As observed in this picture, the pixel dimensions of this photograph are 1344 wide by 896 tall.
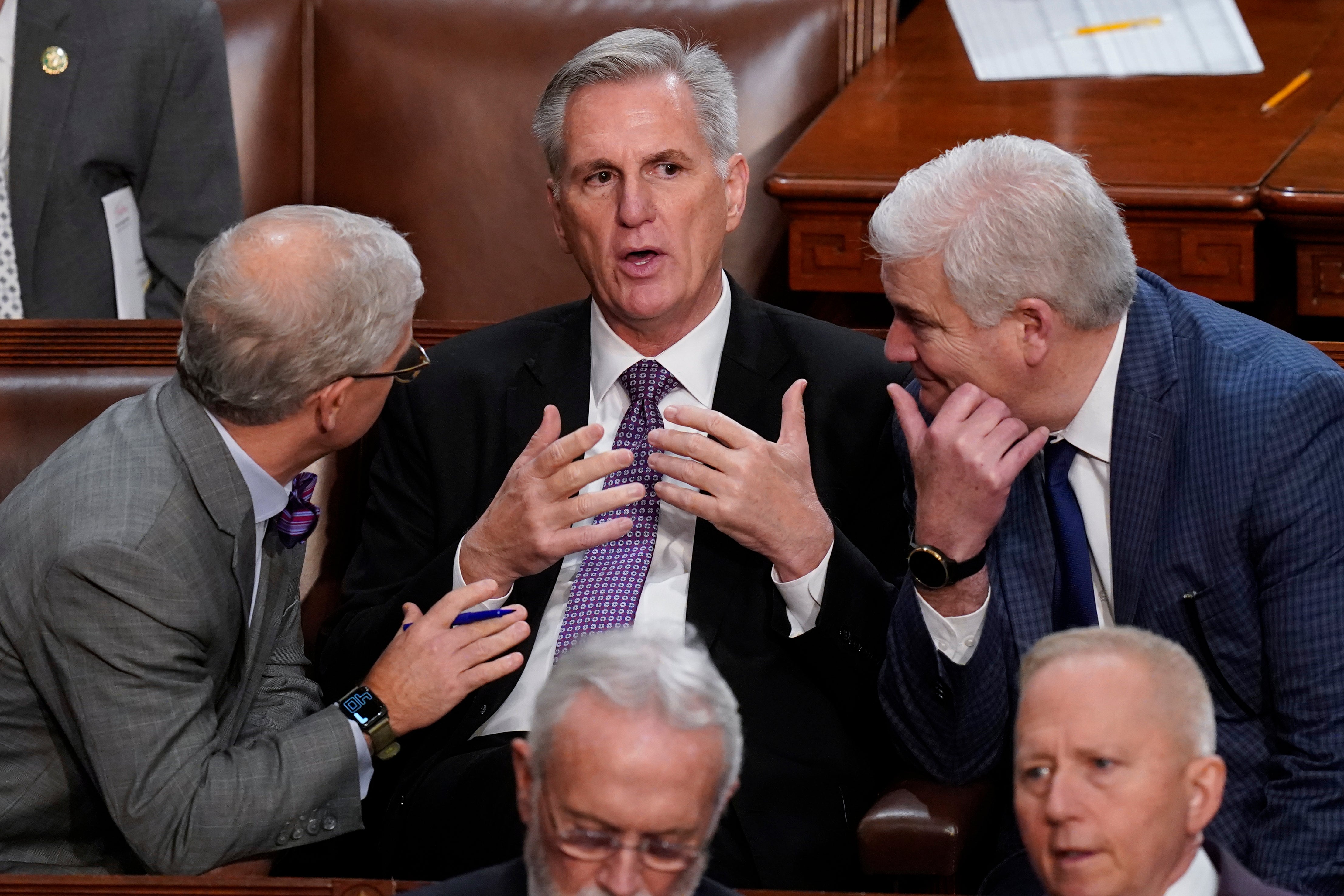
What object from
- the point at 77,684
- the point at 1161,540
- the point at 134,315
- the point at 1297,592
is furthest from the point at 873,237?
the point at 134,315

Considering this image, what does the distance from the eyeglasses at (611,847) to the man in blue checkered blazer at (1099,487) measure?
2.14 ft

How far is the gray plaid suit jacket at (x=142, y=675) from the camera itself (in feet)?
5.65

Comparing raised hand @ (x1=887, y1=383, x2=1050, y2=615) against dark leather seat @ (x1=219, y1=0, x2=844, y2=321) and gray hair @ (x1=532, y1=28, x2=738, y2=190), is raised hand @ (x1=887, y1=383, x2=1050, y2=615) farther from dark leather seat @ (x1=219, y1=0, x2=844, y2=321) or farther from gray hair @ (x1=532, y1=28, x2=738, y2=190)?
dark leather seat @ (x1=219, y1=0, x2=844, y2=321)

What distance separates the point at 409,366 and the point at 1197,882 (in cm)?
104

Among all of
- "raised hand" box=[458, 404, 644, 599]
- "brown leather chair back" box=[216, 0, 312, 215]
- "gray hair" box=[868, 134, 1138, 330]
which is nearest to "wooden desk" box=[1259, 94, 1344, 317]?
"gray hair" box=[868, 134, 1138, 330]

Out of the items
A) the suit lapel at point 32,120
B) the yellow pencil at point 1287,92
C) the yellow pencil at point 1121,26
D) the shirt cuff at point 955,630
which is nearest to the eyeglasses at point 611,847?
the shirt cuff at point 955,630

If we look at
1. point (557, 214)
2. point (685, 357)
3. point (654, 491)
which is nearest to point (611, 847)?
point (654, 491)

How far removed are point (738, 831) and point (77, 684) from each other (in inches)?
30.6

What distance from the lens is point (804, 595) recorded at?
203 centimetres

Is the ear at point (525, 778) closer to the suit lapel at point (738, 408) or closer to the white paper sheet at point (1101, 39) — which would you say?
the suit lapel at point (738, 408)

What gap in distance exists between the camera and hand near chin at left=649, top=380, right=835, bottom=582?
192 centimetres

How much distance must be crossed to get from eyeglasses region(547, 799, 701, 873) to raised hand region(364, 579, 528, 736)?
57 cm

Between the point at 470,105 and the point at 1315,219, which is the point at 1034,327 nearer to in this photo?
the point at 1315,219

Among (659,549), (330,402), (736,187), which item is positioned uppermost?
(736,187)
